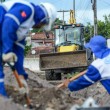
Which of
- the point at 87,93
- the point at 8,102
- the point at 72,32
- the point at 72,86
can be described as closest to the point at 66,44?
the point at 72,32

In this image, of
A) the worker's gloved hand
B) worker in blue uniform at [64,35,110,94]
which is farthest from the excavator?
the worker's gloved hand

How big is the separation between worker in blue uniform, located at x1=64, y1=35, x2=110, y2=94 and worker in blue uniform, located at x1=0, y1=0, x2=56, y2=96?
34.1 inches

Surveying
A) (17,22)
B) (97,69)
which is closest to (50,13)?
(17,22)

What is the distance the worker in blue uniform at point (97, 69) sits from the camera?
7.77 meters

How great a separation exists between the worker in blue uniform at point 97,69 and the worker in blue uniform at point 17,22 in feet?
2.85

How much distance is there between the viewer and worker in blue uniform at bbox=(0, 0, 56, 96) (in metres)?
7.01

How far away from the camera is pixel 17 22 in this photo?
23.1ft

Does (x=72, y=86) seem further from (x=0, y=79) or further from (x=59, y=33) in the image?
(x=59, y=33)

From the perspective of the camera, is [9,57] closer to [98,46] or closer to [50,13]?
[50,13]

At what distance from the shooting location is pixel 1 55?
741cm

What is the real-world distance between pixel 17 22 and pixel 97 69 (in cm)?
155

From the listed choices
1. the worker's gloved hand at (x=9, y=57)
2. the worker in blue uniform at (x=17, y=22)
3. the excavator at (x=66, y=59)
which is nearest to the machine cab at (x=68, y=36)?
the excavator at (x=66, y=59)

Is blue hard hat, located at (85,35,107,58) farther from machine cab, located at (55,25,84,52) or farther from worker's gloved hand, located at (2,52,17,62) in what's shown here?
machine cab, located at (55,25,84,52)

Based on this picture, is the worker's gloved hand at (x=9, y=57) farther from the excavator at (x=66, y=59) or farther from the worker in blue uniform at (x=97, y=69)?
the excavator at (x=66, y=59)
